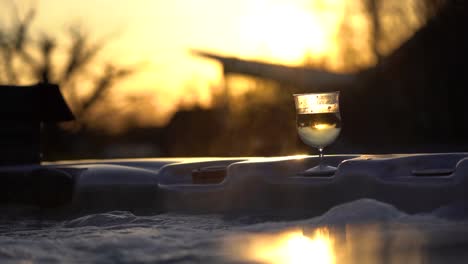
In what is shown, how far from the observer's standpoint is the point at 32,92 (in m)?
8.94

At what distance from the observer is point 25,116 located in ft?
27.8

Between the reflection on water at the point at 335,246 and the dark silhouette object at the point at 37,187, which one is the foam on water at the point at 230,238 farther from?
the dark silhouette object at the point at 37,187

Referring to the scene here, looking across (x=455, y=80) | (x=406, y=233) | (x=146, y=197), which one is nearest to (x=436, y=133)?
(x=455, y=80)

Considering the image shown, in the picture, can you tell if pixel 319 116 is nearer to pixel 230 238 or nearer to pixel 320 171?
pixel 320 171

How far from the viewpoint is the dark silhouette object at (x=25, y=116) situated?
7961 millimetres

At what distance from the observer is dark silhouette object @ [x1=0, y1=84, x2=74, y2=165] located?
26.1 ft

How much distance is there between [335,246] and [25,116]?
7.42m

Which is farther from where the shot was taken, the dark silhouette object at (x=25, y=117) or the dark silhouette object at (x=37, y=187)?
the dark silhouette object at (x=25, y=117)

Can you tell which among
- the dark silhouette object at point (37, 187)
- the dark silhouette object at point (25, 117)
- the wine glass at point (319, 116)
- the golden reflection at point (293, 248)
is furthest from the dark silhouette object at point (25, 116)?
the golden reflection at point (293, 248)

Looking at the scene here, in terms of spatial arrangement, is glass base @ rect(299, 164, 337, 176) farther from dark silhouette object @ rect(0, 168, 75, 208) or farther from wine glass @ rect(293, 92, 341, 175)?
dark silhouette object @ rect(0, 168, 75, 208)

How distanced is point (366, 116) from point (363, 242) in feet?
46.2

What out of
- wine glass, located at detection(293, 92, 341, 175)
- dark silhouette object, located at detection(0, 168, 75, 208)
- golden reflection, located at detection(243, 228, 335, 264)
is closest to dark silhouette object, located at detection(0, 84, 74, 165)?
dark silhouette object, located at detection(0, 168, 75, 208)

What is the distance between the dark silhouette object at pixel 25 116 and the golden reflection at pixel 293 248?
6.32 metres

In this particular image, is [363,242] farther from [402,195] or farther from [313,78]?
[313,78]
